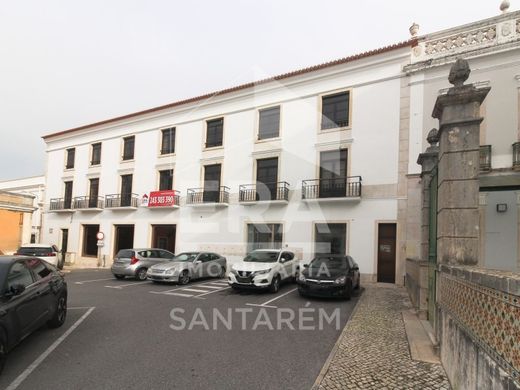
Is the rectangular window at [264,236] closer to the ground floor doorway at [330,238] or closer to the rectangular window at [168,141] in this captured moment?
the ground floor doorway at [330,238]

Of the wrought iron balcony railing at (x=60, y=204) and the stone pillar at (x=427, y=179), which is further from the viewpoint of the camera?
the wrought iron balcony railing at (x=60, y=204)

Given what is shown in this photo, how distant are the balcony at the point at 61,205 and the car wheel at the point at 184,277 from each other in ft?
49.0

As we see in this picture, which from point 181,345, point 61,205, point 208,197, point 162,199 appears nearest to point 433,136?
point 181,345

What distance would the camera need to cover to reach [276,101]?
55.5ft

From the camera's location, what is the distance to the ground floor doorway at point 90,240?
22.8m

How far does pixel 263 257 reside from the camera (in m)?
12.2

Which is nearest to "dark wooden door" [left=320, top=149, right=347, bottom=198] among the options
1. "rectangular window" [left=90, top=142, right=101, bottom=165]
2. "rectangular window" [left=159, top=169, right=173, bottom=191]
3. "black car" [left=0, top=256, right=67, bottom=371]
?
"rectangular window" [left=159, top=169, right=173, bottom=191]

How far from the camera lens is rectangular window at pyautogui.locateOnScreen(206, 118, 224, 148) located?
1866 cm

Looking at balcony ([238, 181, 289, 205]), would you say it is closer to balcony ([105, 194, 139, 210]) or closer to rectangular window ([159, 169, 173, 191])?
rectangular window ([159, 169, 173, 191])

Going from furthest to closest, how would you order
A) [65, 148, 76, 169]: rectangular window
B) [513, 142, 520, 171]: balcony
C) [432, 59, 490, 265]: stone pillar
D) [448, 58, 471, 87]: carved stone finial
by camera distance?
1. [65, 148, 76, 169]: rectangular window
2. [513, 142, 520, 171]: balcony
3. [448, 58, 471, 87]: carved stone finial
4. [432, 59, 490, 265]: stone pillar

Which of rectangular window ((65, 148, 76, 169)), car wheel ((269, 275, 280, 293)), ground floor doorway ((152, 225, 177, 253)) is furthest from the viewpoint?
rectangular window ((65, 148, 76, 169))

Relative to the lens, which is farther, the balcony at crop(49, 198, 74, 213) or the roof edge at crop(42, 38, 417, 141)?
the balcony at crop(49, 198, 74, 213)

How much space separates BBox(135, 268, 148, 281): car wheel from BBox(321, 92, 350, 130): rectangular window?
34.8ft

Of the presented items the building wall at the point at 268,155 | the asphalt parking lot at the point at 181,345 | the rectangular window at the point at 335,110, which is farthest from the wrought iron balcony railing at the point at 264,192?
the asphalt parking lot at the point at 181,345
